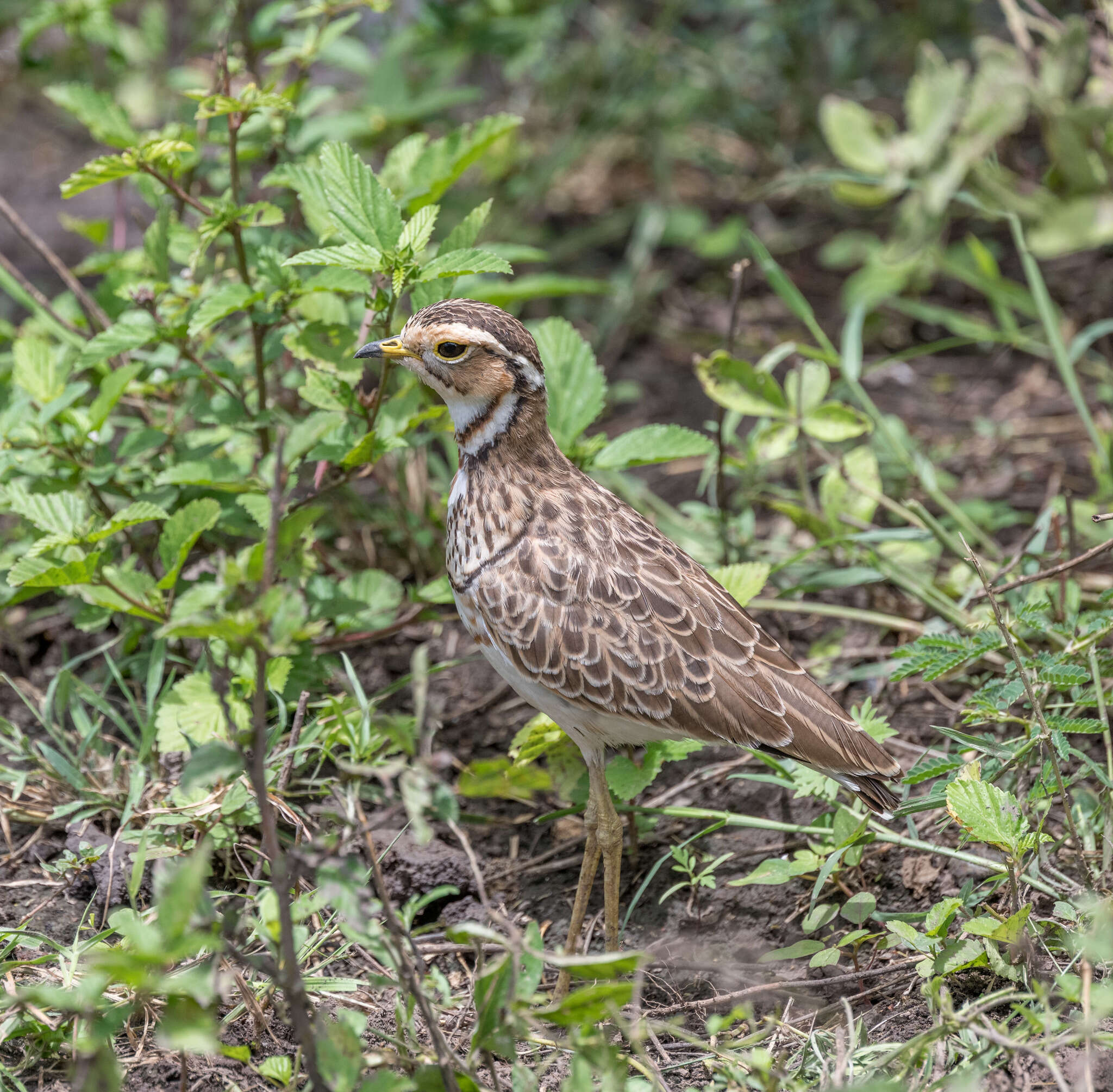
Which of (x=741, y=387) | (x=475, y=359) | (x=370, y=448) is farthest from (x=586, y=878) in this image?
(x=741, y=387)

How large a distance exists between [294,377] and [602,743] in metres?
1.79

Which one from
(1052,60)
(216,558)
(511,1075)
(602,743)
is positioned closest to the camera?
(511,1075)

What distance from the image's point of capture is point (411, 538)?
15.7 ft

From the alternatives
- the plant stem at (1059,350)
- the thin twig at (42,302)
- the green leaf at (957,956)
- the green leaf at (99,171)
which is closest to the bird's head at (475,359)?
the green leaf at (99,171)

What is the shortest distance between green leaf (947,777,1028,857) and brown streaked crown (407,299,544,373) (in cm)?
175

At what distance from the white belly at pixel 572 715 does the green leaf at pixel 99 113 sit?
2140mm

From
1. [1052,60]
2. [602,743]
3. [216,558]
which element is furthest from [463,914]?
[1052,60]

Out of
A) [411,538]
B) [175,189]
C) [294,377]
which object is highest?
[175,189]

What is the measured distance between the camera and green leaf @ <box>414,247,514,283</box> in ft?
11.2

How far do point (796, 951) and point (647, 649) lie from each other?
3.21 ft

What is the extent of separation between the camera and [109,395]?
12.8 feet

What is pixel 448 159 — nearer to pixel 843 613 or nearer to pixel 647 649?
pixel 647 649

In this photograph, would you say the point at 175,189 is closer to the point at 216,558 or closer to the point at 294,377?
the point at 294,377

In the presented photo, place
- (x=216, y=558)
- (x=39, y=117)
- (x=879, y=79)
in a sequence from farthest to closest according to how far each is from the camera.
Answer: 1. (x=39, y=117)
2. (x=879, y=79)
3. (x=216, y=558)
